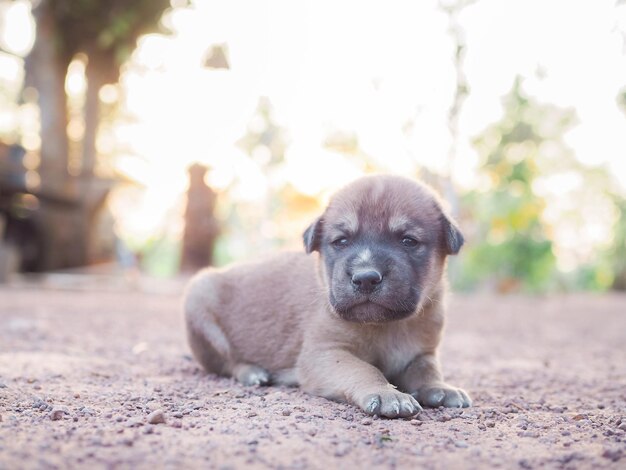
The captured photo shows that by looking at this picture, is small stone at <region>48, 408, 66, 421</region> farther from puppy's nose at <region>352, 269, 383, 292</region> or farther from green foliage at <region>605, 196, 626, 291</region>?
green foliage at <region>605, 196, 626, 291</region>

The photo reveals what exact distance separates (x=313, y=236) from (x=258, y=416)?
1541 millimetres

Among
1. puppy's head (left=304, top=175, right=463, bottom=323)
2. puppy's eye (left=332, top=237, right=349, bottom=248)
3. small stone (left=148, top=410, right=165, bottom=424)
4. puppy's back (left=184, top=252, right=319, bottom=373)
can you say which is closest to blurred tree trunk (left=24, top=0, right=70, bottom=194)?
puppy's back (left=184, top=252, right=319, bottom=373)

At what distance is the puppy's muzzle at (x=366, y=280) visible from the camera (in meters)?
4.02

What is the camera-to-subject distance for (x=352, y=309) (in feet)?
13.9

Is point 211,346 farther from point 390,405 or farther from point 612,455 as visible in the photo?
point 612,455

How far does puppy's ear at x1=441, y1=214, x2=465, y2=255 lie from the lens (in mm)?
4659

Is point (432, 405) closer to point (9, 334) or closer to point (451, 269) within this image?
point (9, 334)

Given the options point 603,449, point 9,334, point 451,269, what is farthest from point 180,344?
point 451,269

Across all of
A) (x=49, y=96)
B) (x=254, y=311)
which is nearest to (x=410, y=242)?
(x=254, y=311)

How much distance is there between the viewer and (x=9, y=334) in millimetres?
7113

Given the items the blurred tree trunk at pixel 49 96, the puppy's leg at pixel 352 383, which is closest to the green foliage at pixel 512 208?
the blurred tree trunk at pixel 49 96

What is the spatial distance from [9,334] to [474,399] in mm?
4990

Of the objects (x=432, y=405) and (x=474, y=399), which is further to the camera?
(x=474, y=399)

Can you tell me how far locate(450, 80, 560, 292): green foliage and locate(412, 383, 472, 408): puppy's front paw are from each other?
20.1 metres
